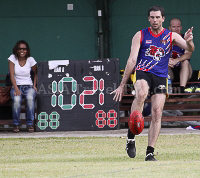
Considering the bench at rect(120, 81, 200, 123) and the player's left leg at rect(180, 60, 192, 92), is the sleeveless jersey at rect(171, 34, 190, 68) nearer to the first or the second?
the player's left leg at rect(180, 60, 192, 92)

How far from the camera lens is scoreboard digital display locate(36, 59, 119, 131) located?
11266 mm

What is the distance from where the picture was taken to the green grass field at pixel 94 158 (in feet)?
Answer: 17.2

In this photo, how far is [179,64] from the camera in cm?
1147

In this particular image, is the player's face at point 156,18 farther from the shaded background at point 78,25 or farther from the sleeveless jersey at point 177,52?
the shaded background at point 78,25

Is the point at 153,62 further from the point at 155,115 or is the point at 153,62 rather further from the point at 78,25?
the point at 78,25

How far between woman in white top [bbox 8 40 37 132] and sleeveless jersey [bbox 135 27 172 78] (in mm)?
4911

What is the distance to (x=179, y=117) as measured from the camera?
11.7m

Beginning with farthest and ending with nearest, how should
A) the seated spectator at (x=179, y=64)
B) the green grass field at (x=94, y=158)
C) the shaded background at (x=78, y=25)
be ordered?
the shaded background at (x=78, y=25) → the seated spectator at (x=179, y=64) → the green grass field at (x=94, y=158)

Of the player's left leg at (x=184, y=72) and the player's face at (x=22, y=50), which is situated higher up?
the player's face at (x=22, y=50)

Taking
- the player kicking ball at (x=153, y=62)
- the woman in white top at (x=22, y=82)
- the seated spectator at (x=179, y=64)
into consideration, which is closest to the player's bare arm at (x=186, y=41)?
the player kicking ball at (x=153, y=62)

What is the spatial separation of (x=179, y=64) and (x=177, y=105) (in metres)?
1.05

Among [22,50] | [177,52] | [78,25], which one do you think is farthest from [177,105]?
[22,50]

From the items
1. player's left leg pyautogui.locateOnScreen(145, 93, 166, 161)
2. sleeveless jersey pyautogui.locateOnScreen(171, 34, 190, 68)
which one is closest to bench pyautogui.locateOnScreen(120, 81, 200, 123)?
sleeveless jersey pyautogui.locateOnScreen(171, 34, 190, 68)

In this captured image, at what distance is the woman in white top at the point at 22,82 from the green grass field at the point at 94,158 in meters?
1.19
